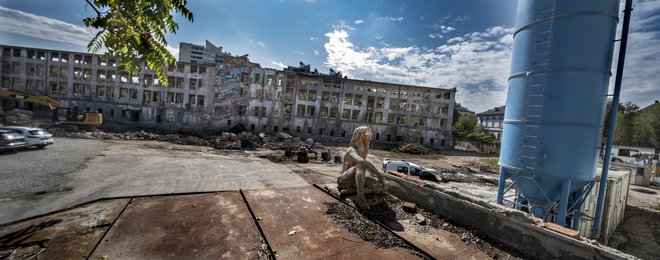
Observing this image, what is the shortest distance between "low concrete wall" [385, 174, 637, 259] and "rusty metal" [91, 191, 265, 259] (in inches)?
182

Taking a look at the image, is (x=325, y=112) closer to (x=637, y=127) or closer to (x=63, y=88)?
(x=63, y=88)

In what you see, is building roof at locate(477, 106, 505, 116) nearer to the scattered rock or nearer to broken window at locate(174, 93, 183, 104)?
the scattered rock

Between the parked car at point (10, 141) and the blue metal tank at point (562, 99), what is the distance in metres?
23.6

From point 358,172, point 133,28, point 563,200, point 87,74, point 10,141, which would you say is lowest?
point 10,141

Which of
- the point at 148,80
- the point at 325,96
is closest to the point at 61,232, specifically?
the point at 325,96

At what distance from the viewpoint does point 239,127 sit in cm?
3456

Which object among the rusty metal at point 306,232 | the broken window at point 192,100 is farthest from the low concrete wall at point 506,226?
the broken window at point 192,100

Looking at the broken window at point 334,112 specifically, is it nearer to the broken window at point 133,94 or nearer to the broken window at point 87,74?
the broken window at point 133,94

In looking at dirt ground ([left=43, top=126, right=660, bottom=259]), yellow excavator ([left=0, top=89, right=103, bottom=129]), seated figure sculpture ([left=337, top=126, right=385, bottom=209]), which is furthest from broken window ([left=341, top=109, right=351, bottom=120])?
seated figure sculpture ([left=337, top=126, right=385, bottom=209])

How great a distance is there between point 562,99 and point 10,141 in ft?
80.4

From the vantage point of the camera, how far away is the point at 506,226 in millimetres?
4605

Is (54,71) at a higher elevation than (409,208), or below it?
higher

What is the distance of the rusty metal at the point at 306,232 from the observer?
3969 mm

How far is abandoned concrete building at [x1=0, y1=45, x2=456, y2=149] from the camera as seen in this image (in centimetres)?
3612
